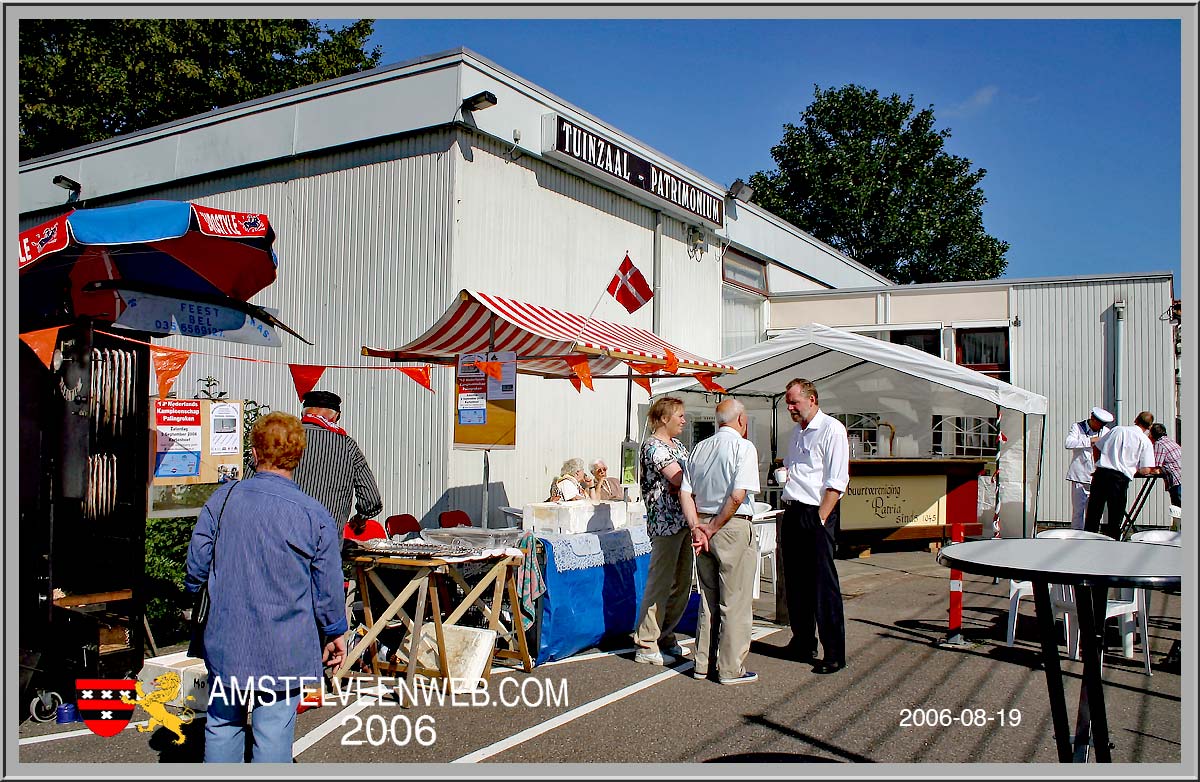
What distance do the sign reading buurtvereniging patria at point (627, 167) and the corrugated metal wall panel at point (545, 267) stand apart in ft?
0.92

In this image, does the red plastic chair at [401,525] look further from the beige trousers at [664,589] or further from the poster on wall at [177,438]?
the beige trousers at [664,589]

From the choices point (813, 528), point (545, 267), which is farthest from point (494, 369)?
point (545, 267)

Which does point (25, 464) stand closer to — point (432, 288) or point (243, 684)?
point (243, 684)

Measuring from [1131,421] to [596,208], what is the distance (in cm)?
911

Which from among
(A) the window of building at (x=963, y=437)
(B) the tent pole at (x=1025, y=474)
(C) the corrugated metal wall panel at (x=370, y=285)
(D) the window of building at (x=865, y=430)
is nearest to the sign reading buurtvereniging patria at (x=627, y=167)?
(C) the corrugated metal wall panel at (x=370, y=285)

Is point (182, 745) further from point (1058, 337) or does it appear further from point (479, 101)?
point (1058, 337)

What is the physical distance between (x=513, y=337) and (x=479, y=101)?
310 centimetres

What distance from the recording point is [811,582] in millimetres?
6176

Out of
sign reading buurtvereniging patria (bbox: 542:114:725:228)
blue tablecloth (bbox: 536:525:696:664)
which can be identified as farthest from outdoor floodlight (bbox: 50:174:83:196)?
blue tablecloth (bbox: 536:525:696:664)

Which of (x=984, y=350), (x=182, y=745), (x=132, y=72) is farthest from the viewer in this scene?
(x=132, y=72)

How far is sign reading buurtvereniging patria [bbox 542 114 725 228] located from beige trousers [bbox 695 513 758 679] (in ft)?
21.2

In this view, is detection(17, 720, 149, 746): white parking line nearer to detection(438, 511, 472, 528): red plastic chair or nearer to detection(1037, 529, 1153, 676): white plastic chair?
detection(438, 511, 472, 528): red plastic chair

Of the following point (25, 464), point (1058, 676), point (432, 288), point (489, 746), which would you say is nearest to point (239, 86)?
point (432, 288)

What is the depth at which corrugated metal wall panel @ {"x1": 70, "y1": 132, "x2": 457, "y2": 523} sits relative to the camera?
9.89 m
